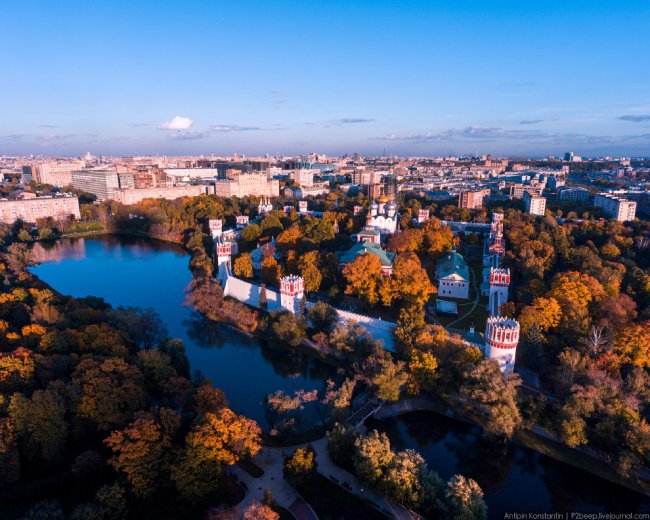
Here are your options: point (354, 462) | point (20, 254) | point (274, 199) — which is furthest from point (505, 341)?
point (274, 199)

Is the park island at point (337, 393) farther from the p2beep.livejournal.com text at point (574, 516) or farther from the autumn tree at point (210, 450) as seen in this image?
the p2beep.livejournal.com text at point (574, 516)

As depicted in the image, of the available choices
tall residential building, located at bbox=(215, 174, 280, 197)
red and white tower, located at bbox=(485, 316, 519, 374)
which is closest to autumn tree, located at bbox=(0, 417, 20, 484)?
red and white tower, located at bbox=(485, 316, 519, 374)

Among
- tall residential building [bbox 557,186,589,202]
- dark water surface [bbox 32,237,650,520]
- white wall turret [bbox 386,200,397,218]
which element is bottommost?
dark water surface [bbox 32,237,650,520]

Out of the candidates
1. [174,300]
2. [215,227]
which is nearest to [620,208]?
[215,227]

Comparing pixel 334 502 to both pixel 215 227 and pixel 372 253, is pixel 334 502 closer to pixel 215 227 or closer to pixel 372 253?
pixel 372 253

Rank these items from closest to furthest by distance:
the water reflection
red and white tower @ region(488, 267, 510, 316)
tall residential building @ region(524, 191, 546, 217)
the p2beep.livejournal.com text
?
the p2beep.livejournal.com text, the water reflection, red and white tower @ region(488, 267, 510, 316), tall residential building @ region(524, 191, 546, 217)

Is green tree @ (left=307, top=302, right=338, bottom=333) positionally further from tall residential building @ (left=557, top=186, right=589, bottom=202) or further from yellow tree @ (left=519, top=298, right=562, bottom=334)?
tall residential building @ (left=557, top=186, right=589, bottom=202)

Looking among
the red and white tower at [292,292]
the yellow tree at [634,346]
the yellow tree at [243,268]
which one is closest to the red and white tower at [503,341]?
the yellow tree at [634,346]

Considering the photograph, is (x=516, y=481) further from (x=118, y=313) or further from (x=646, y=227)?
(x=646, y=227)
